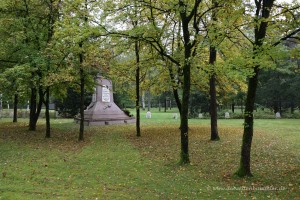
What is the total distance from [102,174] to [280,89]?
33230 mm

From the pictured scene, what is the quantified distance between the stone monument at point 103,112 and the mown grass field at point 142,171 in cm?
966

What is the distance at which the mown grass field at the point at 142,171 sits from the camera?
7.15 meters

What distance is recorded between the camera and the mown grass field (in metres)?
7.15

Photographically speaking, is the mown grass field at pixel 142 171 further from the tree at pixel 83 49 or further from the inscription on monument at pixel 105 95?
the inscription on monument at pixel 105 95

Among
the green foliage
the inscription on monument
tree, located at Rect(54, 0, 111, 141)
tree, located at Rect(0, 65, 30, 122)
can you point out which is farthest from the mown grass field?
the green foliage

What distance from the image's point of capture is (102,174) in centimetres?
907

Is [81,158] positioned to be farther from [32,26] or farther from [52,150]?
[32,26]

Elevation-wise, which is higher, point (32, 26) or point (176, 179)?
point (32, 26)

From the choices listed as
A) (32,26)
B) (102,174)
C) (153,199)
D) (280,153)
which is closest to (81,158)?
(102,174)

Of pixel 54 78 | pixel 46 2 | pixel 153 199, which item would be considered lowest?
pixel 153 199

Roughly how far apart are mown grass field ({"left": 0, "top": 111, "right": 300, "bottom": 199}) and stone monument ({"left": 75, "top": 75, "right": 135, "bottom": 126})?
31.7ft

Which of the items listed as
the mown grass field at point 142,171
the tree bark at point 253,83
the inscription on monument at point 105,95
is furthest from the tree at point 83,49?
the inscription on monument at point 105,95

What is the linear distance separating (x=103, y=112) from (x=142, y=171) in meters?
17.1

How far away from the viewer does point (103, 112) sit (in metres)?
26.0
